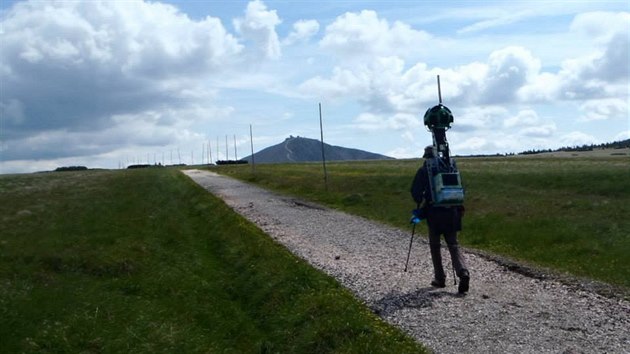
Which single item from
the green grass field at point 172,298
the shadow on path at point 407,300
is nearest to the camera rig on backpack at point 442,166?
the shadow on path at point 407,300

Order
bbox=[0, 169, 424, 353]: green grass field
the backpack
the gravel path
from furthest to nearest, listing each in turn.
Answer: the backpack, bbox=[0, 169, 424, 353]: green grass field, the gravel path

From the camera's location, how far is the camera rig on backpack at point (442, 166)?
533 inches

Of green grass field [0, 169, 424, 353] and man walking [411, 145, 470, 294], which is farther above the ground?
man walking [411, 145, 470, 294]

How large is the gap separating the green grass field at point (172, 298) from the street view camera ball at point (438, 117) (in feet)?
13.8

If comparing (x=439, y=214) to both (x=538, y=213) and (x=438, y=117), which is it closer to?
(x=438, y=117)

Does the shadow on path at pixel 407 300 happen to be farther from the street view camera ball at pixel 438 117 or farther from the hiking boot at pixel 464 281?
the street view camera ball at pixel 438 117

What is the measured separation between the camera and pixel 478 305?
12.8 meters

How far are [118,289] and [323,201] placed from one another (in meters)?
25.3

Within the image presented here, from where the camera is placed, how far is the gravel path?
10.6 meters

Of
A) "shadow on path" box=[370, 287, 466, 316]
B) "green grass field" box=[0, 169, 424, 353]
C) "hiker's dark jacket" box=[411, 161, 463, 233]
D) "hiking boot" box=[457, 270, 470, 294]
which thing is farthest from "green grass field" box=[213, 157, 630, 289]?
"green grass field" box=[0, 169, 424, 353]

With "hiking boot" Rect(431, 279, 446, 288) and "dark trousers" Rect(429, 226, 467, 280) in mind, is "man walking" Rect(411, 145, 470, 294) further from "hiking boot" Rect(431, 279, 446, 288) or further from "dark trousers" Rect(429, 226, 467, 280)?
"hiking boot" Rect(431, 279, 446, 288)

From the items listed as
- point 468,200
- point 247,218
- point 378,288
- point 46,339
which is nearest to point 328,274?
point 378,288

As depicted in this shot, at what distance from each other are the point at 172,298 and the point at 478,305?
7.81m

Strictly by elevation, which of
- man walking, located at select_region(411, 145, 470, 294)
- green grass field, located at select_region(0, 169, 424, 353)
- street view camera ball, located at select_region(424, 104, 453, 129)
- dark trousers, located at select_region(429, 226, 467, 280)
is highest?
street view camera ball, located at select_region(424, 104, 453, 129)
